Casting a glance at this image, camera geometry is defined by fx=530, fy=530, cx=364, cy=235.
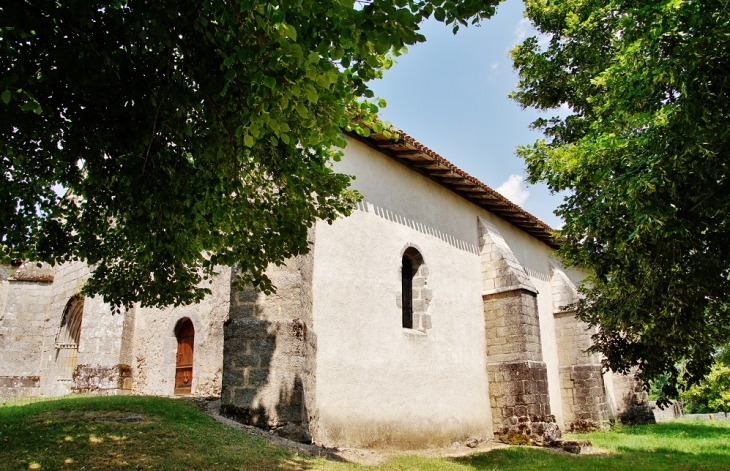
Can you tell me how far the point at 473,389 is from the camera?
472 inches

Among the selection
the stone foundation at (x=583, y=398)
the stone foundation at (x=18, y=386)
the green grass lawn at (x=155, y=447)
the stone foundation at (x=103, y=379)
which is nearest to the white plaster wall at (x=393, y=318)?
the green grass lawn at (x=155, y=447)

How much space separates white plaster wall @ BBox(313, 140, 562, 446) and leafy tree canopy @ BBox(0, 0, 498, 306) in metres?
3.18

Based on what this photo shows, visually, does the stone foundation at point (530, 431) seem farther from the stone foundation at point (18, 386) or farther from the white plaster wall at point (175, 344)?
the stone foundation at point (18, 386)

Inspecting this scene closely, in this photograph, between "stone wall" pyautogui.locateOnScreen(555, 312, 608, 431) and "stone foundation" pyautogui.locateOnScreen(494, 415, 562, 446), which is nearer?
"stone foundation" pyautogui.locateOnScreen(494, 415, 562, 446)

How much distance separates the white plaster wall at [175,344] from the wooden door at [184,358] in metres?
0.10

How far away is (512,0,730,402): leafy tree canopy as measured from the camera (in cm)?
537

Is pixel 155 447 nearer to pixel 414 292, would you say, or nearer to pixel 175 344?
pixel 175 344

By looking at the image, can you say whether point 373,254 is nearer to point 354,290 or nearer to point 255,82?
point 354,290

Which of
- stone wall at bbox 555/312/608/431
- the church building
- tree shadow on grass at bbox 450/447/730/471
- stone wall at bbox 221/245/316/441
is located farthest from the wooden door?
stone wall at bbox 555/312/608/431

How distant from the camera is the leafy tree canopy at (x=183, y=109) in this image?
3.50m

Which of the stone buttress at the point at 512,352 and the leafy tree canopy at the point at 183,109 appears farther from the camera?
the stone buttress at the point at 512,352

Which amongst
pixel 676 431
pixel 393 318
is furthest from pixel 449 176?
pixel 676 431

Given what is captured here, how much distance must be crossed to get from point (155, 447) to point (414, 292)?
6515 millimetres

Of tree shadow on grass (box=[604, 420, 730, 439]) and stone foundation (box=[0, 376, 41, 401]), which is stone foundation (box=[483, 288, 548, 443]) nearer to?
tree shadow on grass (box=[604, 420, 730, 439])
